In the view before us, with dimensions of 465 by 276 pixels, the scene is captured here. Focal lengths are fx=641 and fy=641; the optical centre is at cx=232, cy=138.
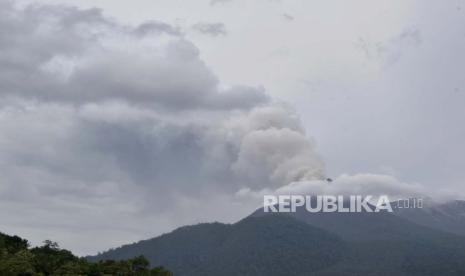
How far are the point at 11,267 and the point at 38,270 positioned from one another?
499 inches

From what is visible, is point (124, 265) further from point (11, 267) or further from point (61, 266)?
point (11, 267)

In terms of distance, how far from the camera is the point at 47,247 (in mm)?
129500

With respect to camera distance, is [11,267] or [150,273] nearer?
Result: [11,267]

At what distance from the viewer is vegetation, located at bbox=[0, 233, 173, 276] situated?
96125 millimetres

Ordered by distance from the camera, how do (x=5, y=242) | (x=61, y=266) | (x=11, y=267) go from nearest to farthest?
1. (x=11, y=267)
2. (x=61, y=266)
3. (x=5, y=242)

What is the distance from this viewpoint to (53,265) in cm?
11019

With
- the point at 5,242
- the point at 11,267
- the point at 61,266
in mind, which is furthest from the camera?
the point at 5,242

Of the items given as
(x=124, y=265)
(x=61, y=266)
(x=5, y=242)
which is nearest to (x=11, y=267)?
(x=61, y=266)

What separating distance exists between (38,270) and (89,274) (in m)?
8.49

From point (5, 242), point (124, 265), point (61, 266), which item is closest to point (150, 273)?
point (124, 265)

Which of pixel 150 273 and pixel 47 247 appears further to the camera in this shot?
pixel 47 247

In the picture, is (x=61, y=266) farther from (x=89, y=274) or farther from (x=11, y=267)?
(x=11, y=267)

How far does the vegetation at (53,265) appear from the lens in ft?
315

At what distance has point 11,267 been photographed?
94250 millimetres
